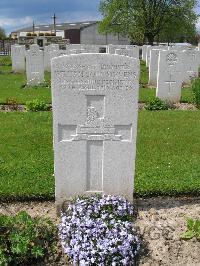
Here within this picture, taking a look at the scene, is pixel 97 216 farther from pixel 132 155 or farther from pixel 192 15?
pixel 192 15

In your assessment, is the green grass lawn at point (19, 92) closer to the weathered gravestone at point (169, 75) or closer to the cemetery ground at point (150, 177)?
the cemetery ground at point (150, 177)

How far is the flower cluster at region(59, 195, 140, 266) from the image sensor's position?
3568 millimetres

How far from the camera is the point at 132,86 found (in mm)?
3965

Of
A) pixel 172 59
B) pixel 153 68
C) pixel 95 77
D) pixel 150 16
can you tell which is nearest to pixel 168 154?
pixel 95 77

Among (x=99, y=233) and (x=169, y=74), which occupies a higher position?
(x=169, y=74)

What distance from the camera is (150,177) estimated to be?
5445mm

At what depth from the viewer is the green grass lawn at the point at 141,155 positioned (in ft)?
16.7

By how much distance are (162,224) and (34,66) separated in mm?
11773

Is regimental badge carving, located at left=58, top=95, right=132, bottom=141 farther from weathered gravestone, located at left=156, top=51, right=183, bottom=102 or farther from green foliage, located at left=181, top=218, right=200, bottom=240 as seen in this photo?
weathered gravestone, located at left=156, top=51, right=183, bottom=102

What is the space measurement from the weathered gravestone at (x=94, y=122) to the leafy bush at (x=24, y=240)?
1.92ft

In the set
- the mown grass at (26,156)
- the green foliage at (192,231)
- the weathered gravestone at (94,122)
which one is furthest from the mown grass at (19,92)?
the green foliage at (192,231)

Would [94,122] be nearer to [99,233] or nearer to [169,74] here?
[99,233]

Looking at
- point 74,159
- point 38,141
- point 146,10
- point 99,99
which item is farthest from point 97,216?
point 146,10

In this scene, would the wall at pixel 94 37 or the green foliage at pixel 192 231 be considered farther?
the wall at pixel 94 37
